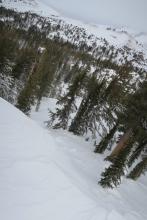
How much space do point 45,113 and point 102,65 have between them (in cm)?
11120

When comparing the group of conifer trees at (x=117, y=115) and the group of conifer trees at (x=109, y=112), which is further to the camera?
the group of conifer trees at (x=117, y=115)

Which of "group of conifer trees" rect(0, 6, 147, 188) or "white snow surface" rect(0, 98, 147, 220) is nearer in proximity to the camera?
"white snow surface" rect(0, 98, 147, 220)

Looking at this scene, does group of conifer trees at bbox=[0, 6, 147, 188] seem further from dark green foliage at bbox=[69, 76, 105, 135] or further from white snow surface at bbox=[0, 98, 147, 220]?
white snow surface at bbox=[0, 98, 147, 220]

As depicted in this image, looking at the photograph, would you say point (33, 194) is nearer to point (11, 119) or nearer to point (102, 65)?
point (11, 119)

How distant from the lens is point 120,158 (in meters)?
12.4

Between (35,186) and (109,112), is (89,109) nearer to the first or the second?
(109,112)

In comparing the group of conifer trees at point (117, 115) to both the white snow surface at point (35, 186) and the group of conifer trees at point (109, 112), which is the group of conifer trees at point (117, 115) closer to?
the group of conifer trees at point (109, 112)

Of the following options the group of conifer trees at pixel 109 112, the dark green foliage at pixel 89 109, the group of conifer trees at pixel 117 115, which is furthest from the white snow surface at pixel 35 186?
the dark green foliage at pixel 89 109

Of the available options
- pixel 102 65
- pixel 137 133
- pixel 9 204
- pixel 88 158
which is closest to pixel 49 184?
pixel 9 204

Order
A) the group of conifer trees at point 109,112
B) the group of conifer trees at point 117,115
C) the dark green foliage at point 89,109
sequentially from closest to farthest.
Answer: the group of conifer trees at point 109,112 < the group of conifer trees at point 117,115 < the dark green foliage at point 89,109

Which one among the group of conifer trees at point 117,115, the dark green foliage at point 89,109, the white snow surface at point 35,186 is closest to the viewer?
the white snow surface at point 35,186

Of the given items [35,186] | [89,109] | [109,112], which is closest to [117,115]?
[109,112]

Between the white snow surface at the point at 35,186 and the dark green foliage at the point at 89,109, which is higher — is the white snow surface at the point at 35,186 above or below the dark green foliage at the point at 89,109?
above

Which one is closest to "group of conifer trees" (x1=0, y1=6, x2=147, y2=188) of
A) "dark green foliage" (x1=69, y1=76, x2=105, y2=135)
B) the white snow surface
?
"dark green foliage" (x1=69, y1=76, x2=105, y2=135)
